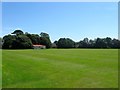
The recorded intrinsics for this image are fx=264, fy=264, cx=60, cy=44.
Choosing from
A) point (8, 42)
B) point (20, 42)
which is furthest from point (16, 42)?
point (8, 42)

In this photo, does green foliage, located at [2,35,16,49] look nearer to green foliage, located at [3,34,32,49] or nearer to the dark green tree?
green foliage, located at [3,34,32,49]

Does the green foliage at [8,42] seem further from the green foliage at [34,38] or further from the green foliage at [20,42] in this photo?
the green foliage at [34,38]

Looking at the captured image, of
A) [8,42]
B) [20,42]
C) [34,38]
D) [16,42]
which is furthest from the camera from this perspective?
[34,38]

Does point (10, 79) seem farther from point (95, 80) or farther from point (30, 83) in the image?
point (95, 80)

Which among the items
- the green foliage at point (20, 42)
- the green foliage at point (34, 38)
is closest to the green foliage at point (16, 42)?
the green foliage at point (20, 42)

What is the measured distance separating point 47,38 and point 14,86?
124 m

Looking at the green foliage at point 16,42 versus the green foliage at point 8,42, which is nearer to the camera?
the green foliage at point 8,42

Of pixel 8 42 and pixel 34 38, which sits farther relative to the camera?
pixel 34 38

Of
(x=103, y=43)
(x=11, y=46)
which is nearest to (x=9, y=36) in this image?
(x=11, y=46)

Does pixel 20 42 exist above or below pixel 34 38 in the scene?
below

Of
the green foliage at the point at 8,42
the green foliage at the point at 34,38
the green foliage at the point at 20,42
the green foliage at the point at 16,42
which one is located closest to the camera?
the green foliage at the point at 8,42

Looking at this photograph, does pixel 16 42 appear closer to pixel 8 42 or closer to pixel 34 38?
pixel 8 42

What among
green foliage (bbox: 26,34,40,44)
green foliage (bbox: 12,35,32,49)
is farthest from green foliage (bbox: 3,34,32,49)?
green foliage (bbox: 26,34,40,44)

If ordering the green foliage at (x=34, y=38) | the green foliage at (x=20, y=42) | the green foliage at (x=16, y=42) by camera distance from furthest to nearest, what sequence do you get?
the green foliage at (x=34, y=38) → the green foliage at (x=20, y=42) → the green foliage at (x=16, y=42)
